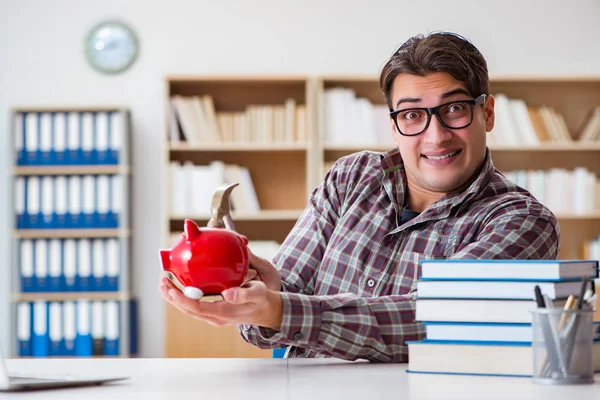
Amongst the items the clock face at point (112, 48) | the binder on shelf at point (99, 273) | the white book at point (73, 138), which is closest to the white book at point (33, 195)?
the white book at point (73, 138)

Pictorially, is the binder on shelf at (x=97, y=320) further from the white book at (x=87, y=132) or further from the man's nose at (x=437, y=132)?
the man's nose at (x=437, y=132)

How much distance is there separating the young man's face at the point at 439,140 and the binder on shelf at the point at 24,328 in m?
3.27

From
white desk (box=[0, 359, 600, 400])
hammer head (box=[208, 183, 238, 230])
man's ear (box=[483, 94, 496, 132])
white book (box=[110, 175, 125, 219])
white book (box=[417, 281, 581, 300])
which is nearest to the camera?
white desk (box=[0, 359, 600, 400])

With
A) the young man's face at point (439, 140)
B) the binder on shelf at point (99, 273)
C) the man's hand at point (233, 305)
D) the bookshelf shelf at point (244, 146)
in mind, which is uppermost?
the bookshelf shelf at point (244, 146)

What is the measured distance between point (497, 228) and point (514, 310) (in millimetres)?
450

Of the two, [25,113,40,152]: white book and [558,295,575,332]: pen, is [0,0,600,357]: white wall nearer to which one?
[25,113,40,152]: white book

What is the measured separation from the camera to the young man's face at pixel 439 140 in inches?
69.9

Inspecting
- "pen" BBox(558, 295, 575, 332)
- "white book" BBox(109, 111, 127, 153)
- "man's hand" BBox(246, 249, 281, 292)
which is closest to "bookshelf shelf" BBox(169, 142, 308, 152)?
"white book" BBox(109, 111, 127, 153)

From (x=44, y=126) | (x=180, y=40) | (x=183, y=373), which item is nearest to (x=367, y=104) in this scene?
(x=180, y=40)

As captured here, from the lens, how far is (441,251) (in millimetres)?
1747

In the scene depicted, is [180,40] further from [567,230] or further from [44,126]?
[567,230]

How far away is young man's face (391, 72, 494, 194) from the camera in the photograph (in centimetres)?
178

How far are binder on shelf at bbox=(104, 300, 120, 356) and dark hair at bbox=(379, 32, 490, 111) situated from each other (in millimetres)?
3122

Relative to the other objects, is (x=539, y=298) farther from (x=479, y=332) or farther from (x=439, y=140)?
(x=439, y=140)
